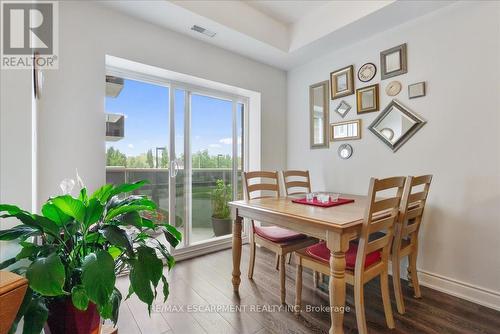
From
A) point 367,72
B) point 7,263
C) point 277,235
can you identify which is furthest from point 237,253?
point 367,72

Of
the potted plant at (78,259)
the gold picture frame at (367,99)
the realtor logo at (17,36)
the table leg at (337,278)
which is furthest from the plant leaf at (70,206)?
the gold picture frame at (367,99)

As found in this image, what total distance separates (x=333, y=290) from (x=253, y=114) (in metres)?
2.53

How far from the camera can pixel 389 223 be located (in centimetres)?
158

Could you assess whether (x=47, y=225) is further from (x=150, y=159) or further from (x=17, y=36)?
(x=150, y=159)

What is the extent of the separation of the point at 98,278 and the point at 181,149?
7.28 ft

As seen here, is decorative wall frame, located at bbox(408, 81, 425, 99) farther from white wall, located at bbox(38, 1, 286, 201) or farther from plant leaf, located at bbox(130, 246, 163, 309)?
plant leaf, located at bbox(130, 246, 163, 309)

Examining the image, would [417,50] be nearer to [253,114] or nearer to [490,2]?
[490,2]

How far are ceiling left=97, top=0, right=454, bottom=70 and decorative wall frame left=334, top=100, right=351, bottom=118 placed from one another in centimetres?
65

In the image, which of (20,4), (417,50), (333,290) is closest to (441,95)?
(417,50)

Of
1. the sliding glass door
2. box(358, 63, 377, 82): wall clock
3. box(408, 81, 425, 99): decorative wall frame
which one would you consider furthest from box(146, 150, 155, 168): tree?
box(408, 81, 425, 99): decorative wall frame

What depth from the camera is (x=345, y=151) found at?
2.79 meters

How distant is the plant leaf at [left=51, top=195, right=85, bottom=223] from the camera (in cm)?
89

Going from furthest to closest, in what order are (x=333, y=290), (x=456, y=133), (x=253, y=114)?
(x=253, y=114)
(x=456, y=133)
(x=333, y=290)

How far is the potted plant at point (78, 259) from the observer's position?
0.76 m
